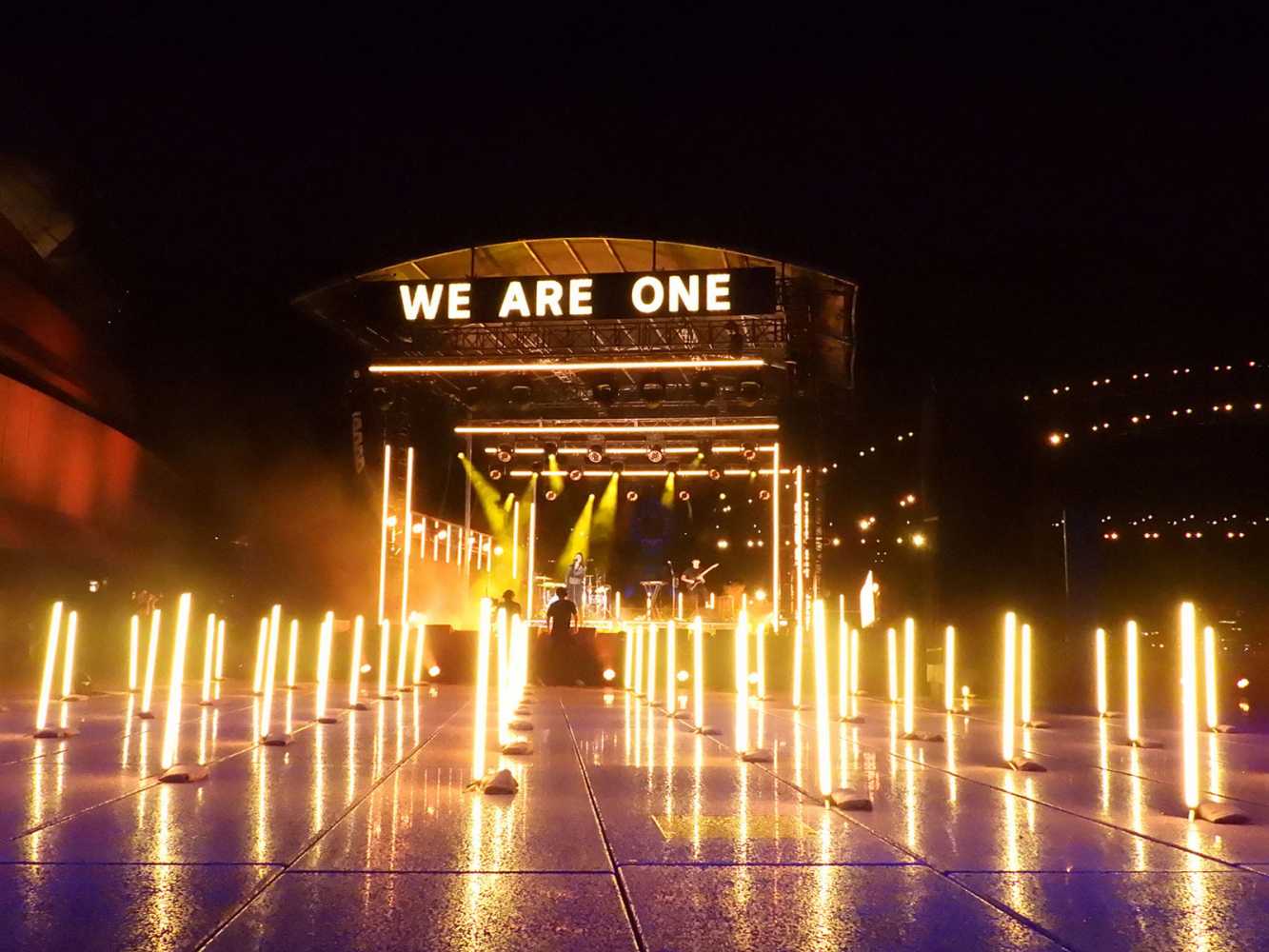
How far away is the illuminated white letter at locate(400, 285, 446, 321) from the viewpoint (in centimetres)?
1794

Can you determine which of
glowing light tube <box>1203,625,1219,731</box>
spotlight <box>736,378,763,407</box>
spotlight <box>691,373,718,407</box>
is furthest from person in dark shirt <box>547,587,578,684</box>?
glowing light tube <box>1203,625,1219,731</box>

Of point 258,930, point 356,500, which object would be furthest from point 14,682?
point 258,930

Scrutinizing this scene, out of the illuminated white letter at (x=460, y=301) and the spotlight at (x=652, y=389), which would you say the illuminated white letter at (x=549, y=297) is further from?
the spotlight at (x=652, y=389)

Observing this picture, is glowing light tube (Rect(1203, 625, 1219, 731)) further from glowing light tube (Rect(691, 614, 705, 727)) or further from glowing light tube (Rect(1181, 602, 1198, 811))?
glowing light tube (Rect(691, 614, 705, 727))

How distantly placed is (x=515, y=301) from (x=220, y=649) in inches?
310

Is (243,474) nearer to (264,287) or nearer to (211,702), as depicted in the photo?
(264,287)

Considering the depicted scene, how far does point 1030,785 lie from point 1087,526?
10.8 m

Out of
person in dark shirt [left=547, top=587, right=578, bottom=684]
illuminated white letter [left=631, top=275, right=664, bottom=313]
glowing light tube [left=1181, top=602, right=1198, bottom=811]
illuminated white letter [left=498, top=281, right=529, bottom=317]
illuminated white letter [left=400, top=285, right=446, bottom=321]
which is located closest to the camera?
glowing light tube [left=1181, top=602, right=1198, bottom=811]

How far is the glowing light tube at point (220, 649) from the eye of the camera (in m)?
20.4

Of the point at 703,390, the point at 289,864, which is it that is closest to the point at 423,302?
the point at 703,390

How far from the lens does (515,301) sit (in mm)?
17609

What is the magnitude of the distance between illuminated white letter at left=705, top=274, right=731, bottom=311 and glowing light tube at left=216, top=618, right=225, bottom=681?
9.53m

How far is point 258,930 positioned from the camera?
3.48 meters

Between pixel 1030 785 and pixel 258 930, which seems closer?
pixel 258 930
